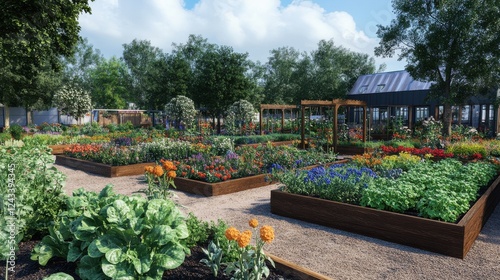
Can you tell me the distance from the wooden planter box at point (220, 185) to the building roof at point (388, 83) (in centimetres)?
2365

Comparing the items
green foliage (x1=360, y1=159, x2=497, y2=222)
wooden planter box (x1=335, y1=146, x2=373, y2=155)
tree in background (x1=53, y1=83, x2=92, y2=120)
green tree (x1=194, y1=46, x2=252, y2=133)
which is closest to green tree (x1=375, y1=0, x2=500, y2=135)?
wooden planter box (x1=335, y1=146, x2=373, y2=155)

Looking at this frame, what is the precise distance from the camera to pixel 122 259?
250 centimetres

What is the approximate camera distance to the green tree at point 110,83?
54062mm

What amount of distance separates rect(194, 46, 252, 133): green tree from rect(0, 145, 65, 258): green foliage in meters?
22.4

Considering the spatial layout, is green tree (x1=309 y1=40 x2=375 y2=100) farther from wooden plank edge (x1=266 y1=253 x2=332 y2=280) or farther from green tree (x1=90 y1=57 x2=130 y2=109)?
wooden plank edge (x1=266 y1=253 x2=332 y2=280)

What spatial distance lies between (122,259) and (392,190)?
3.79m

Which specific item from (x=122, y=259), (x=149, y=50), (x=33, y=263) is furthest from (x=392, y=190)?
(x=149, y=50)

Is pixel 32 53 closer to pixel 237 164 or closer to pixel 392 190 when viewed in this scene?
pixel 237 164

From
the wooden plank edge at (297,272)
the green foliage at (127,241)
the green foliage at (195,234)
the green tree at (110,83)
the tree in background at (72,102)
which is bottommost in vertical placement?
the wooden plank edge at (297,272)

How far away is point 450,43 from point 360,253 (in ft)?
54.6

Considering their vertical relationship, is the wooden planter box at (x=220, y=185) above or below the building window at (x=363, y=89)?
below

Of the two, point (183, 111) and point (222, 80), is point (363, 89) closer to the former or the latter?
point (222, 80)

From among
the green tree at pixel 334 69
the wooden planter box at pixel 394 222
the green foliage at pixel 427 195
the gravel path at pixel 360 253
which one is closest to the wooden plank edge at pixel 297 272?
the gravel path at pixel 360 253

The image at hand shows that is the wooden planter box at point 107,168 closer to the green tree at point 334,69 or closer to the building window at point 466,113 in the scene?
the building window at point 466,113
